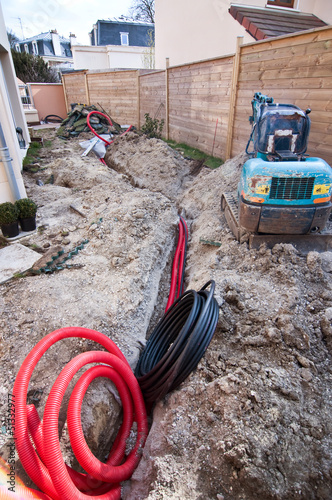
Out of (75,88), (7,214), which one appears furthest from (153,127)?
(75,88)

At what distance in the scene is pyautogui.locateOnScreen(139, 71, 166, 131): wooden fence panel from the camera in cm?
961

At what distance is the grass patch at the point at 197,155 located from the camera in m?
7.23

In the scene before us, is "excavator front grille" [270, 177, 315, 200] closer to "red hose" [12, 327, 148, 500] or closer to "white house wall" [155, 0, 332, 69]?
"red hose" [12, 327, 148, 500]

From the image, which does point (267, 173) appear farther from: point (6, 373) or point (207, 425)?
point (6, 373)

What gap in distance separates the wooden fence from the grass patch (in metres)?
0.15

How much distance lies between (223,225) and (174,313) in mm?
2189

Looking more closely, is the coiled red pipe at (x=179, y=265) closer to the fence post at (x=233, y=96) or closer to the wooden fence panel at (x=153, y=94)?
the fence post at (x=233, y=96)

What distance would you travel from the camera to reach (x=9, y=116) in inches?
236

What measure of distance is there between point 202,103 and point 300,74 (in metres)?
3.40

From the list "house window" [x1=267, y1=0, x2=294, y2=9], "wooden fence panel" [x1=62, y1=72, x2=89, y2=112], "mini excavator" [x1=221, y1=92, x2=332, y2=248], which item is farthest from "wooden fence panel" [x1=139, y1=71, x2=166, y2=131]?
"mini excavator" [x1=221, y1=92, x2=332, y2=248]

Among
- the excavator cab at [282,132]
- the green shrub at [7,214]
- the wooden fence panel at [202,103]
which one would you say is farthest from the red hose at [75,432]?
the wooden fence panel at [202,103]

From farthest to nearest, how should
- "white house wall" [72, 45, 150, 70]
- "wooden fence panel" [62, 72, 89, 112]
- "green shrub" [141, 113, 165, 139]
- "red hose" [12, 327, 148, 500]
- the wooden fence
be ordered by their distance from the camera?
"white house wall" [72, 45, 150, 70] → "wooden fence panel" [62, 72, 89, 112] → "green shrub" [141, 113, 165, 139] → the wooden fence → "red hose" [12, 327, 148, 500]

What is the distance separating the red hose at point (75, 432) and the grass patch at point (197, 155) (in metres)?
5.76

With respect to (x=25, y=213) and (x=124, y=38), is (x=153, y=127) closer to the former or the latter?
(x=25, y=213)
